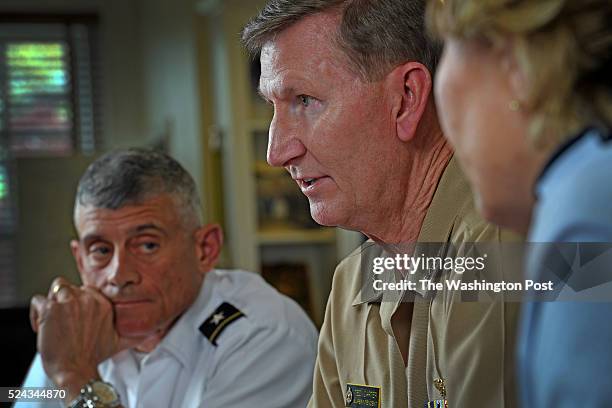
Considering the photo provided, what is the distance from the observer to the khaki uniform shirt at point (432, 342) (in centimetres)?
105

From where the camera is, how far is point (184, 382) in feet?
6.07

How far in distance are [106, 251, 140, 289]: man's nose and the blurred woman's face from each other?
1.28 m

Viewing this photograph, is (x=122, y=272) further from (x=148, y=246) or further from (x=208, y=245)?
(x=208, y=245)

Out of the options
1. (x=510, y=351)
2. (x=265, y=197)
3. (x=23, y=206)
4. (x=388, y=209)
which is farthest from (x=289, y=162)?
(x=23, y=206)

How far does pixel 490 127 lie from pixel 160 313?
1332 millimetres

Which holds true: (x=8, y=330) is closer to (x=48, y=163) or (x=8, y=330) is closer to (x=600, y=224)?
(x=600, y=224)

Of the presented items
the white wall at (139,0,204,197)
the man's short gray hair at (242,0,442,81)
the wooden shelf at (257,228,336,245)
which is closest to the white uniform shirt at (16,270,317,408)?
the man's short gray hair at (242,0,442,81)

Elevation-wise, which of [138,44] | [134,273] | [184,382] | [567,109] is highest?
[138,44]

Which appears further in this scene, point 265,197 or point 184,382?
point 265,197

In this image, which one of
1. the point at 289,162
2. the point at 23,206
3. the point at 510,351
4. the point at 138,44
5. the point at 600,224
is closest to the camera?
the point at 600,224

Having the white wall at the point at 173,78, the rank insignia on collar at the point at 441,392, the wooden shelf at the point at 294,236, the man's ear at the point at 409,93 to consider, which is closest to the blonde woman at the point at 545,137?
the rank insignia on collar at the point at 441,392

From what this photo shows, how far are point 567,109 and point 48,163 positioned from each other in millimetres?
5346

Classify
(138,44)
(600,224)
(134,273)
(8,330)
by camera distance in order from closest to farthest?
(600,224)
(134,273)
(8,330)
(138,44)

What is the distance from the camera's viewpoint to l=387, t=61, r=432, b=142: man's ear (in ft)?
4.22
